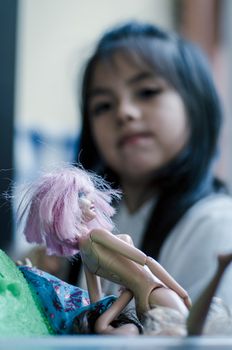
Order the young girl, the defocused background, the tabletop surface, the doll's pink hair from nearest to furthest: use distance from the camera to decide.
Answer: the tabletop surface
the doll's pink hair
the young girl
the defocused background

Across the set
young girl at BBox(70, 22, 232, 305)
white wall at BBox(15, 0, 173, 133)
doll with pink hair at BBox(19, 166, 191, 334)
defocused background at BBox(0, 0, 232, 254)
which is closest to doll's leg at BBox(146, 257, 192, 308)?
doll with pink hair at BBox(19, 166, 191, 334)

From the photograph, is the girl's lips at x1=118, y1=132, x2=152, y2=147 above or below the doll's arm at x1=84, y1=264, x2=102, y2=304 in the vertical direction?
above

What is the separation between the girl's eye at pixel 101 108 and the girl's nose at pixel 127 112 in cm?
4

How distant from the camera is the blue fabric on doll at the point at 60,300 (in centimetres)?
27

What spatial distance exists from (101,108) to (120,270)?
402 millimetres

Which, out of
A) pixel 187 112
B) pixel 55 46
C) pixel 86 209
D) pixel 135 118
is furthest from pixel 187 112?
pixel 55 46

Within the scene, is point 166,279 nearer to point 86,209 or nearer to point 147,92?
point 86,209

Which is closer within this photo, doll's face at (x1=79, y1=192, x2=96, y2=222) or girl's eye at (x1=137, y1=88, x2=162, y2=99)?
doll's face at (x1=79, y1=192, x2=96, y2=222)

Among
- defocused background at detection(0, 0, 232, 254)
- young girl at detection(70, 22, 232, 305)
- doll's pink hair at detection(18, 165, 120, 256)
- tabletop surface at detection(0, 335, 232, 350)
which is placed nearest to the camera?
tabletop surface at detection(0, 335, 232, 350)

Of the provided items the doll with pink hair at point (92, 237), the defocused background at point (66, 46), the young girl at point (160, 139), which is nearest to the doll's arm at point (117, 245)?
the doll with pink hair at point (92, 237)

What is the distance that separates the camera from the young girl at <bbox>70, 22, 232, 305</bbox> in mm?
570

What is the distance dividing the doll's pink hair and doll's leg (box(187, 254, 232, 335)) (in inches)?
3.8

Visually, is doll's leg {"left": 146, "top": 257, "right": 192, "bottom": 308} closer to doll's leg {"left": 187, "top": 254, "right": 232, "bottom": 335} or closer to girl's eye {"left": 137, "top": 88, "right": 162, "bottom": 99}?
doll's leg {"left": 187, "top": 254, "right": 232, "bottom": 335}

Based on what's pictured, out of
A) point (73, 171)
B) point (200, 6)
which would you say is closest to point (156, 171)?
point (73, 171)
